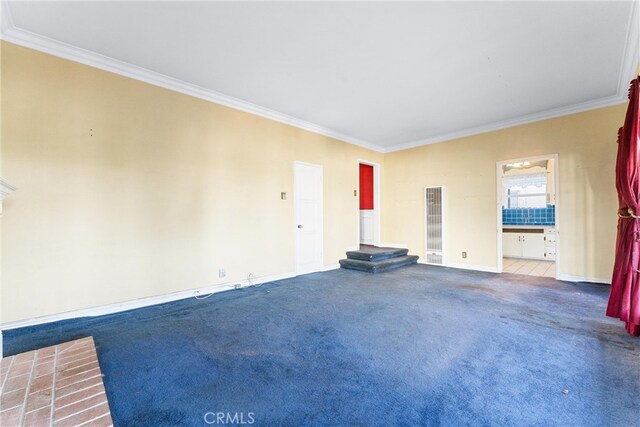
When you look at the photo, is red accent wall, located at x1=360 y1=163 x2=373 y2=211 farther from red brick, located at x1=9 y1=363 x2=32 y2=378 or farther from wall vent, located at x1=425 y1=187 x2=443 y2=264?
red brick, located at x1=9 y1=363 x2=32 y2=378

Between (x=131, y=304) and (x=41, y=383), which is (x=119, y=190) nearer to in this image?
(x=131, y=304)

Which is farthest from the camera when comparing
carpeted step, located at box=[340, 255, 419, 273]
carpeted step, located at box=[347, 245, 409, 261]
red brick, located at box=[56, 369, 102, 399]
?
carpeted step, located at box=[347, 245, 409, 261]

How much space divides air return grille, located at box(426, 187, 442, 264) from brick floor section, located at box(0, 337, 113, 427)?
19.8 feet

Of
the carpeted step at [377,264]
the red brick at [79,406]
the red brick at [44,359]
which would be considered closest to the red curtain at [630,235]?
the carpeted step at [377,264]

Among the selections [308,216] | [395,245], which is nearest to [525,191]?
[395,245]

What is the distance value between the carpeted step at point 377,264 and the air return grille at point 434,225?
1.57 feet

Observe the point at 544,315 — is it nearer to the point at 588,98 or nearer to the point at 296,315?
the point at 296,315

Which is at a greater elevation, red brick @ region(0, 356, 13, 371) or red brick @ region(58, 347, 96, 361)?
red brick @ region(0, 356, 13, 371)

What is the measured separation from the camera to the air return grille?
599 centimetres

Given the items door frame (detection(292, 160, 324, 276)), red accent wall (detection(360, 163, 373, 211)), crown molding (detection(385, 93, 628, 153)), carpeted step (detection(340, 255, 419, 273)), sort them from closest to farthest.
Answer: crown molding (detection(385, 93, 628, 153)) < door frame (detection(292, 160, 324, 276)) < carpeted step (detection(340, 255, 419, 273)) < red accent wall (detection(360, 163, 373, 211))

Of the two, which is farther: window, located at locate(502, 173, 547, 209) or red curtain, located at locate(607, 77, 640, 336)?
window, located at locate(502, 173, 547, 209)

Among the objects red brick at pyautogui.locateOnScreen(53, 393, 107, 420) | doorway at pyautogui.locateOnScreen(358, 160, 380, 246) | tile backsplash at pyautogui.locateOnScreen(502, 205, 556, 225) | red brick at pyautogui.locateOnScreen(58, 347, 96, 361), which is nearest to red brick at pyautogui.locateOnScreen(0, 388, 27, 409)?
red brick at pyautogui.locateOnScreen(53, 393, 107, 420)

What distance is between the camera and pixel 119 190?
10.2ft

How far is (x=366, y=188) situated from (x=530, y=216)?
15.5ft
